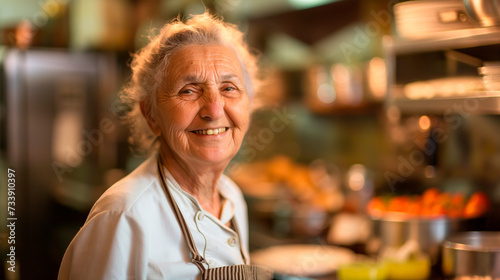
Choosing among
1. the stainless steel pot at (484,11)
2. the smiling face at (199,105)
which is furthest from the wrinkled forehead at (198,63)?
the stainless steel pot at (484,11)

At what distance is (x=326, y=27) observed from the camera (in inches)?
130

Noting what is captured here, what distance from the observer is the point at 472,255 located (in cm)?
166

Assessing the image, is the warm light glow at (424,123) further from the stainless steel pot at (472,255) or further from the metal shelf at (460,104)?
the stainless steel pot at (472,255)

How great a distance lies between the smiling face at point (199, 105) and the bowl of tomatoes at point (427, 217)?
3.89ft

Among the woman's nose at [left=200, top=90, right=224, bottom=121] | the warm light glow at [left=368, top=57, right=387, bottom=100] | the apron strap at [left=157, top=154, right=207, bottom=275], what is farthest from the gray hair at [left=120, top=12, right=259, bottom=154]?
the warm light glow at [left=368, top=57, right=387, bottom=100]

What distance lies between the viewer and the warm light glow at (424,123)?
7.51 feet

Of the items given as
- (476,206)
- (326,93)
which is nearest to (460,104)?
(476,206)

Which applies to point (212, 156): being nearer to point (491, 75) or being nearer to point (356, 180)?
point (491, 75)

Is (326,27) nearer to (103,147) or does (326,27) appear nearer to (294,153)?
(294,153)

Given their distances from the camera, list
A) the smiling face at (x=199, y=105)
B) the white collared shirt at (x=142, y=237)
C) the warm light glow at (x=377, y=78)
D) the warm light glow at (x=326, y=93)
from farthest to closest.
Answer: the warm light glow at (x=326, y=93) → the warm light glow at (x=377, y=78) → the smiling face at (x=199, y=105) → the white collared shirt at (x=142, y=237)

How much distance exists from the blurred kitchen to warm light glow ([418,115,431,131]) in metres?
0.01

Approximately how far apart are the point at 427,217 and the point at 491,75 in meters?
0.71

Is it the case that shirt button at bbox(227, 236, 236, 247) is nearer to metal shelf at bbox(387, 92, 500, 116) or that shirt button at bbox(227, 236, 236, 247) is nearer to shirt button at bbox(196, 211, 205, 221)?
shirt button at bbox(196, 211, 205, 221)

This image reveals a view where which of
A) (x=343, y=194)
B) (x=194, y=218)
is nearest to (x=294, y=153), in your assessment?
(x=343, y=194)
